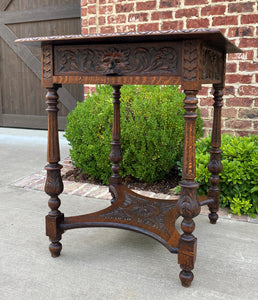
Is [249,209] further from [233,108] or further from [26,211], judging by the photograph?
[26,211]

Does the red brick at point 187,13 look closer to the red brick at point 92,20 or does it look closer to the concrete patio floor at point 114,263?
the red brick at point 92,20

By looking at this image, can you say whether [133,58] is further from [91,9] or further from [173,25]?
[91,9]

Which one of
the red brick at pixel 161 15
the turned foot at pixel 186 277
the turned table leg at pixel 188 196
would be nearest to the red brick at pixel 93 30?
the red brick at pixel 161 15

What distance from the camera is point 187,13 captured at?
3.85 m

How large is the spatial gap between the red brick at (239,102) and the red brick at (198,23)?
919 millimetres

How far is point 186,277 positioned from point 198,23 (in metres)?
3.04

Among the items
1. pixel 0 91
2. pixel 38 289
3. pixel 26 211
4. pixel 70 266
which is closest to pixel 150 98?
pixel 26 211

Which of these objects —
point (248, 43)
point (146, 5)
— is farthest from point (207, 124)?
point (146, 5)

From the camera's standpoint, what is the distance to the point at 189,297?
1700mm

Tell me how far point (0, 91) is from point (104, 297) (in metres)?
5.50

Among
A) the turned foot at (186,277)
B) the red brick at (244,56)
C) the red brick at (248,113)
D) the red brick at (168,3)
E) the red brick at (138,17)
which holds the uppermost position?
the red brick at (168,3)

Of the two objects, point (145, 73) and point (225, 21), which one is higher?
point (225, 21)

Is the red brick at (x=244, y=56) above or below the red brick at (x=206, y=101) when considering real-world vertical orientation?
above

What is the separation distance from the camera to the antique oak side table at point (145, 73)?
1606mm
